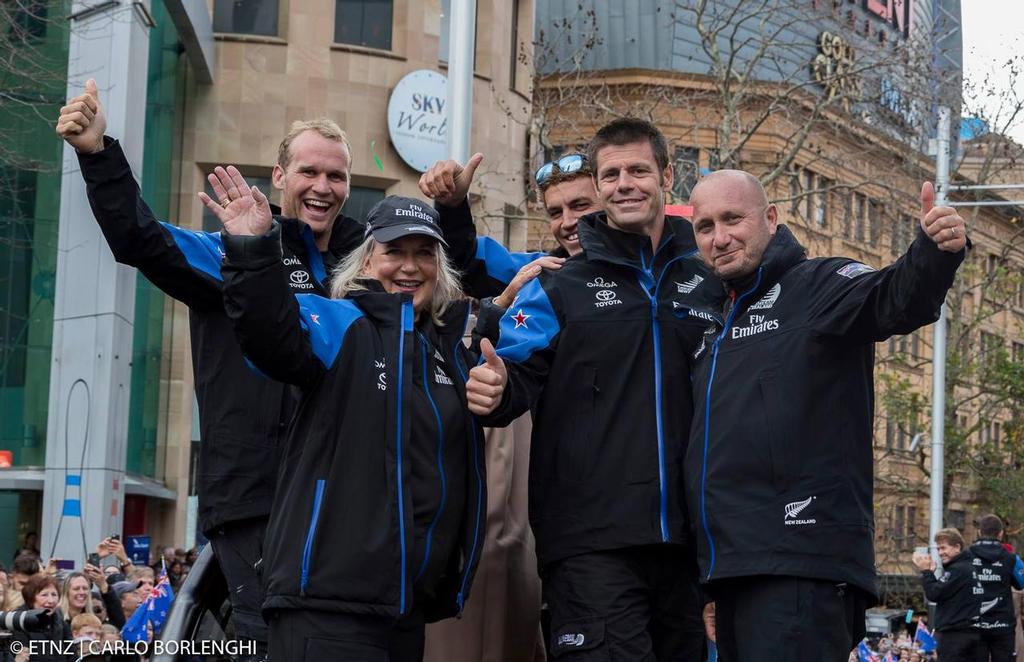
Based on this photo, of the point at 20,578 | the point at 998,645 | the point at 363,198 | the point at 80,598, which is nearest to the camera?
the point at 80,598

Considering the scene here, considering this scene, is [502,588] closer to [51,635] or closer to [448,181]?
[448,181]

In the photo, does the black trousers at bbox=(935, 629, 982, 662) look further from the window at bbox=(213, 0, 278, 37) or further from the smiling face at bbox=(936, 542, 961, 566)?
the window at bbox=(213, 0, 278, 37)

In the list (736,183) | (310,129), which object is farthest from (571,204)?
(736,183)

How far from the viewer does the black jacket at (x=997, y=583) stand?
2031cm

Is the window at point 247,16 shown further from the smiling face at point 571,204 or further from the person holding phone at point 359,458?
the person holding phone at point 359,458

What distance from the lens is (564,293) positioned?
263 inches

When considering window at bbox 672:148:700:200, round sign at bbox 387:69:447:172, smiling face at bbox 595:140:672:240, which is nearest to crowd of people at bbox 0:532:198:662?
smiling face at bbox 595:140:672:240

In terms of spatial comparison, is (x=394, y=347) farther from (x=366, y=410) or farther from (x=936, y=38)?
(x=936, y=38)

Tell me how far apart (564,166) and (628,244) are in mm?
1135

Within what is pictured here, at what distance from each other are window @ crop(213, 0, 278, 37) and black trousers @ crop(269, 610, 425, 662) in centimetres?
3073

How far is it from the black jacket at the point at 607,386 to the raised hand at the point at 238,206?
109 centimetres

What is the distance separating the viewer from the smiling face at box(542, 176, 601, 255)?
771 centimetres

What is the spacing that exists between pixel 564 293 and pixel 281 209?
1.31 meters

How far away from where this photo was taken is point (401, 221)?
6.16m
